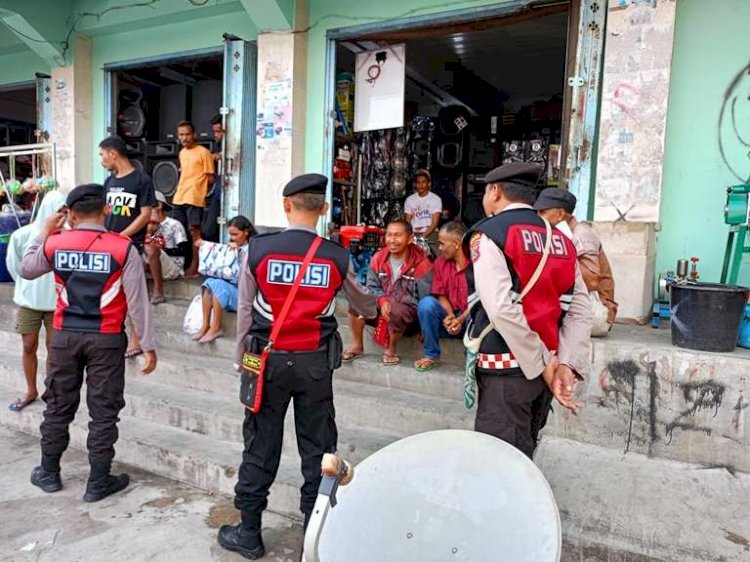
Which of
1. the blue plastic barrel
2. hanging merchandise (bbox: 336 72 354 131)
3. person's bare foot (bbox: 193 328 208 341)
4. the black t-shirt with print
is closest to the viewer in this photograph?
the blue plastic barrel

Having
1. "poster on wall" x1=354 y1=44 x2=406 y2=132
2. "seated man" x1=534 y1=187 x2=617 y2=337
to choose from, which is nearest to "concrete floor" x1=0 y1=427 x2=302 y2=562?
"seated man" x1=534 y1=187 x2=617 y2=337

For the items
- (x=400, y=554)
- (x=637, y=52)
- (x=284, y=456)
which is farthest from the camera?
(x=637, y=52)

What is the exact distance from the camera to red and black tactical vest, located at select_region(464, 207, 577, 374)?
218 cm

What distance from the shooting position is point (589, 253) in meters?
3.75

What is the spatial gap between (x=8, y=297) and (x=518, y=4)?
19.9 ft

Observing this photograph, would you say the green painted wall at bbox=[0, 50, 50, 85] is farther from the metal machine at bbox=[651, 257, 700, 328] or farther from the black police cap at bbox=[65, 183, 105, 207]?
the metal machine at bbox=[651, 257, 700, 328]

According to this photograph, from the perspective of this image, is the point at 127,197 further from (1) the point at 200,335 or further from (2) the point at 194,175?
(2) the point at 194,175

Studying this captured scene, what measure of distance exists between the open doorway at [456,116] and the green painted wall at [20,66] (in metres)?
4.35

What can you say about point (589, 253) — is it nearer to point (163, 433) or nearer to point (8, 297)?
point (163, 433)

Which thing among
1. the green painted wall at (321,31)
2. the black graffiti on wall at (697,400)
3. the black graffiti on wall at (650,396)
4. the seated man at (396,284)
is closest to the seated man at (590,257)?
the black graffiti on wall at (650,396)

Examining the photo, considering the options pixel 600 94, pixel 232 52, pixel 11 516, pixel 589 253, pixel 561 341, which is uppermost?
pixel 232 52

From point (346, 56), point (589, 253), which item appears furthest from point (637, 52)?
point (346, 56)

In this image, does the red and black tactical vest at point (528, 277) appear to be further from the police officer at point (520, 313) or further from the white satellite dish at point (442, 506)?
the white satellite dish at point (442, 506)

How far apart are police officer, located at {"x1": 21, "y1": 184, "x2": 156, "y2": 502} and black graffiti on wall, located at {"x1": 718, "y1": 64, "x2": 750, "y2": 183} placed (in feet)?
13.7
